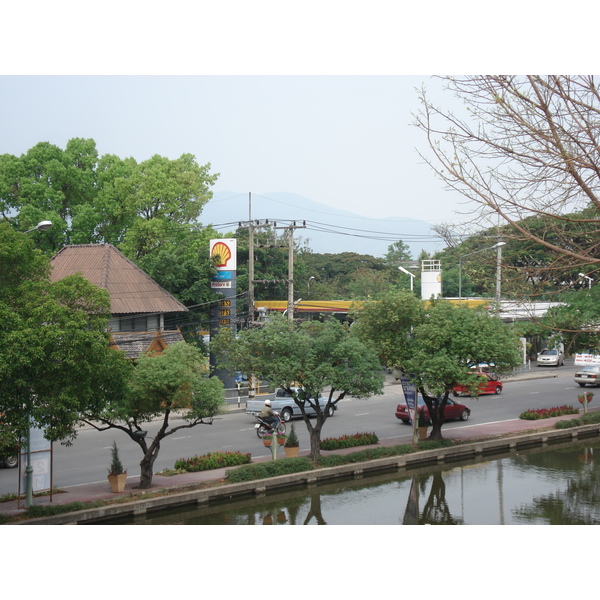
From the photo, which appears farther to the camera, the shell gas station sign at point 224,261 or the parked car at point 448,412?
the shell gas station sign at point 224,261

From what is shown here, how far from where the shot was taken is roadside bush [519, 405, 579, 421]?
28.7 meters

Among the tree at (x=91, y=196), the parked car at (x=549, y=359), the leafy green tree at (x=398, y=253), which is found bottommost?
the parked car at (x=549, y=359)

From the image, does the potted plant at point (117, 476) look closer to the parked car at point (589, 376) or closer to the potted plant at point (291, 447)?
the potted plant at point (291, 447)

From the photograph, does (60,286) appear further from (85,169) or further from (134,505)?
(85,169)

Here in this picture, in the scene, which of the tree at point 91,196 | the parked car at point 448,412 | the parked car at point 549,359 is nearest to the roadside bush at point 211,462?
the parked car at point 448,412

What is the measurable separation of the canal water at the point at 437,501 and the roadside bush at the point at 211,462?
7.45 ft

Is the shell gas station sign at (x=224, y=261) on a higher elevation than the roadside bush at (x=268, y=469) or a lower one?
higher

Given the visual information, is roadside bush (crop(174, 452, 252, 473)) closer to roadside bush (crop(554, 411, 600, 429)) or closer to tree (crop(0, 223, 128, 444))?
tree (crop(0, 223, 128, 444))

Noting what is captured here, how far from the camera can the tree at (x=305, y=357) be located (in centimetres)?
1975

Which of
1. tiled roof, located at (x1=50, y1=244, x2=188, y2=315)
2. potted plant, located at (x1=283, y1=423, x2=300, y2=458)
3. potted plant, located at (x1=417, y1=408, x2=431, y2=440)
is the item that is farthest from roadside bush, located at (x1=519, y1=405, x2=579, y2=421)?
tiled roof, located at (x1=50, y1=244, x2=188, y2=315)

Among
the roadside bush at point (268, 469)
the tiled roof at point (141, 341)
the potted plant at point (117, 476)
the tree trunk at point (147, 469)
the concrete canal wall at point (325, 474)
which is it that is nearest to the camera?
the concrete canal wall at point (325, 474)

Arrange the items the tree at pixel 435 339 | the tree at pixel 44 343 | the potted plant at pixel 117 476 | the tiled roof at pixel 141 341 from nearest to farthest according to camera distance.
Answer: the tree at pixel 44 343
the potted plant at pixel 117 476
the tree at pixel 435 339
the tiled roof at pixel 141 341

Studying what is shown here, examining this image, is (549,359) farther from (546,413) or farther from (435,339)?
(435,339)

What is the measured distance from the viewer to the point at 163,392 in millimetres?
17172
